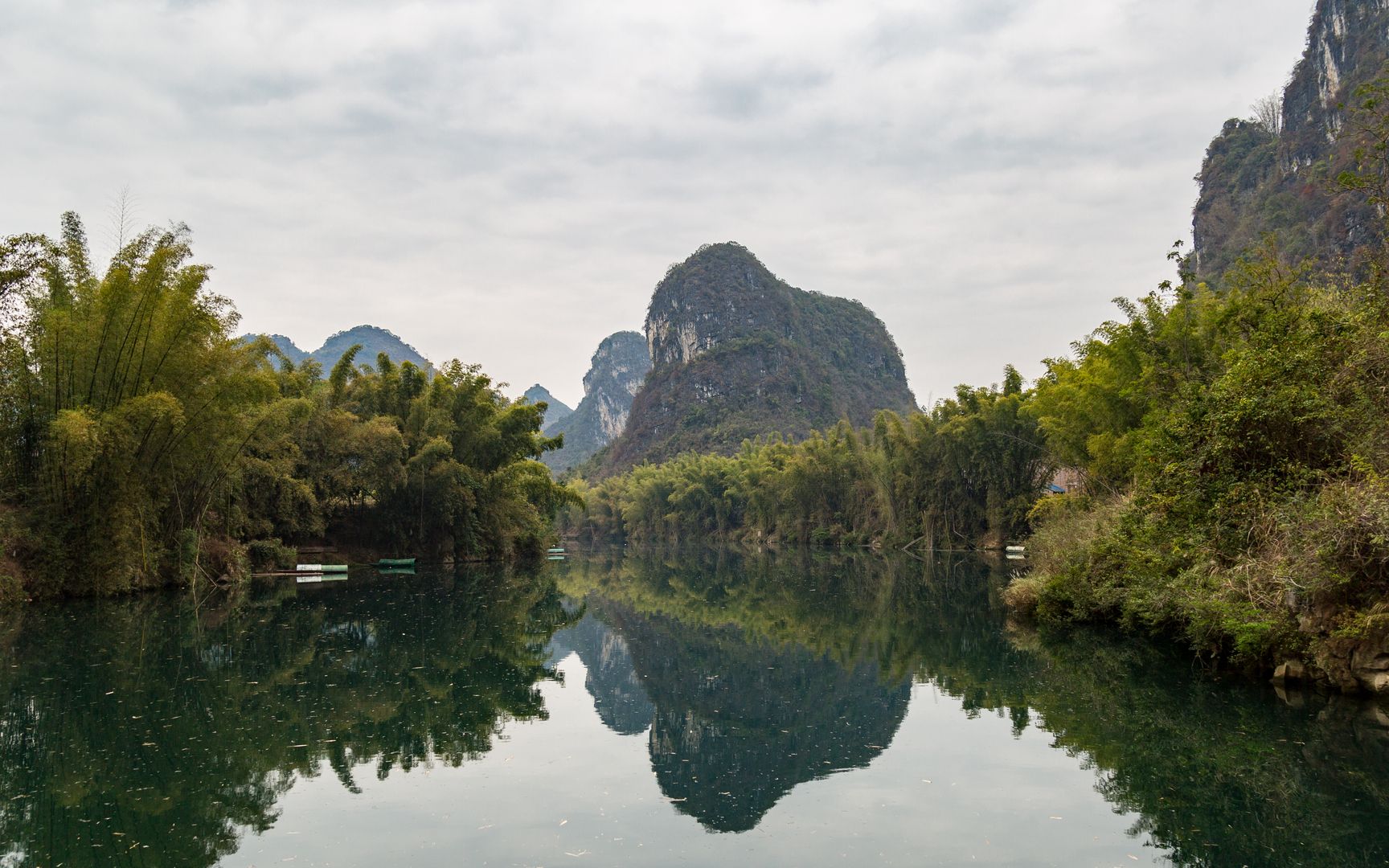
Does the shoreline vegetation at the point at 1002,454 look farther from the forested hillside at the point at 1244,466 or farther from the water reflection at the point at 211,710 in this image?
the water reflection at the point at 211,710

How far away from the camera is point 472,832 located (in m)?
6.21

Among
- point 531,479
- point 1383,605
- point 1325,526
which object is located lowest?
point 1383,605

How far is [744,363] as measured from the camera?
430 ft

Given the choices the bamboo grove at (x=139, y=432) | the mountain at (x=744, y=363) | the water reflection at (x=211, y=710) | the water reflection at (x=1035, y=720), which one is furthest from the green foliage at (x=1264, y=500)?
the mountain at (x=744, y=363)

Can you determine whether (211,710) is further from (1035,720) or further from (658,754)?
(1035,720)

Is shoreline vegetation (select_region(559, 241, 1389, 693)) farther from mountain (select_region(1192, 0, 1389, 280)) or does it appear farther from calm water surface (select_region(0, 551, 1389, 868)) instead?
mountain (select_region(1192, 0, 1389, 280))

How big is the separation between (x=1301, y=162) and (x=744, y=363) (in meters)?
73.7

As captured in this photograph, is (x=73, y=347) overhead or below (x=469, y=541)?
overhead

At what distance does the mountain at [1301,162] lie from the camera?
56.0 m

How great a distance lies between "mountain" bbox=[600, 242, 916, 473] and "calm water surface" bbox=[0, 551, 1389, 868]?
290 ft

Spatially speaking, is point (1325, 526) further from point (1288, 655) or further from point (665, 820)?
point (665, 820)

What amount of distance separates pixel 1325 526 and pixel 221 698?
11758 mm

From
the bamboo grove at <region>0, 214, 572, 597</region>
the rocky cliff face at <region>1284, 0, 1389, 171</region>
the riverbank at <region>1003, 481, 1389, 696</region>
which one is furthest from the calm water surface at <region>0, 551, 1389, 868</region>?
the rocky cliff face at <region>1284, 0, 1389, 171</region>

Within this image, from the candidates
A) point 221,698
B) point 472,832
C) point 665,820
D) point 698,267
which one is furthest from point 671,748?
point 698,267
